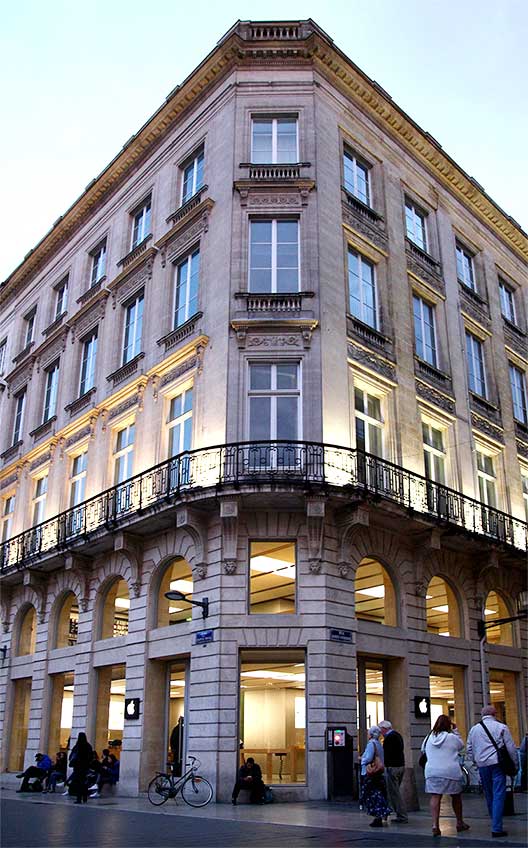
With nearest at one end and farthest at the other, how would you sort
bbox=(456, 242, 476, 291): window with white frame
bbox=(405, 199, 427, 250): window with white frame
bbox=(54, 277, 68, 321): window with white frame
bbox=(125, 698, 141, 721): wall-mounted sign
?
bbox=(125, 698, 141, 721): wall-mounted sign < bbox=(405, 199, 427, 250): window with white frame < bbox=(456, 242, 476, 291): window with white frame < bbox=(54, 277, 68, 321): window with white frame

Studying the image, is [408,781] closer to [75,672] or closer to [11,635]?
[75,672]

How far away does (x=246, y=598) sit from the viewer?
733 inches

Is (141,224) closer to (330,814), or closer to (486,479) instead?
(486,479)

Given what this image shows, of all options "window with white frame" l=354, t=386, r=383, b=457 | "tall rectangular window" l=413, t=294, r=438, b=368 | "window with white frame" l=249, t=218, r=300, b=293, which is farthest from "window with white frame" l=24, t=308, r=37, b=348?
"window with white frame" l=354, t=386, r=383, b=457

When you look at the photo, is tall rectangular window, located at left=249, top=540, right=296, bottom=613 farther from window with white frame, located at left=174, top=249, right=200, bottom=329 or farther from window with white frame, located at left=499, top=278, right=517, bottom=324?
window with white frame, located at left=499, top=278, right=517, bottom=324

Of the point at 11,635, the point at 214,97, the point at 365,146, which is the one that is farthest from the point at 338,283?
the point at 11,635

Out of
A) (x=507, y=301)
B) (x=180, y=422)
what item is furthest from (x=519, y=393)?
(x=180, y=422)

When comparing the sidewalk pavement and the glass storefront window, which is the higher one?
the glass storefront window

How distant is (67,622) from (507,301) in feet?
66.6

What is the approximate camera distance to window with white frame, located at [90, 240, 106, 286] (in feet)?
96.5

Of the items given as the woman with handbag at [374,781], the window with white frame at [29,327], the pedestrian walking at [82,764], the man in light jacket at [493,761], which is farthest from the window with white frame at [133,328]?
the man in light jacket at [493,761]

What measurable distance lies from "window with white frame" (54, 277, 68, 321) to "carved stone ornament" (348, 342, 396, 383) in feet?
44.5

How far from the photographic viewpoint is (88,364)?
28219mm

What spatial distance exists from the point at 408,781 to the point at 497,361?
694 inches
